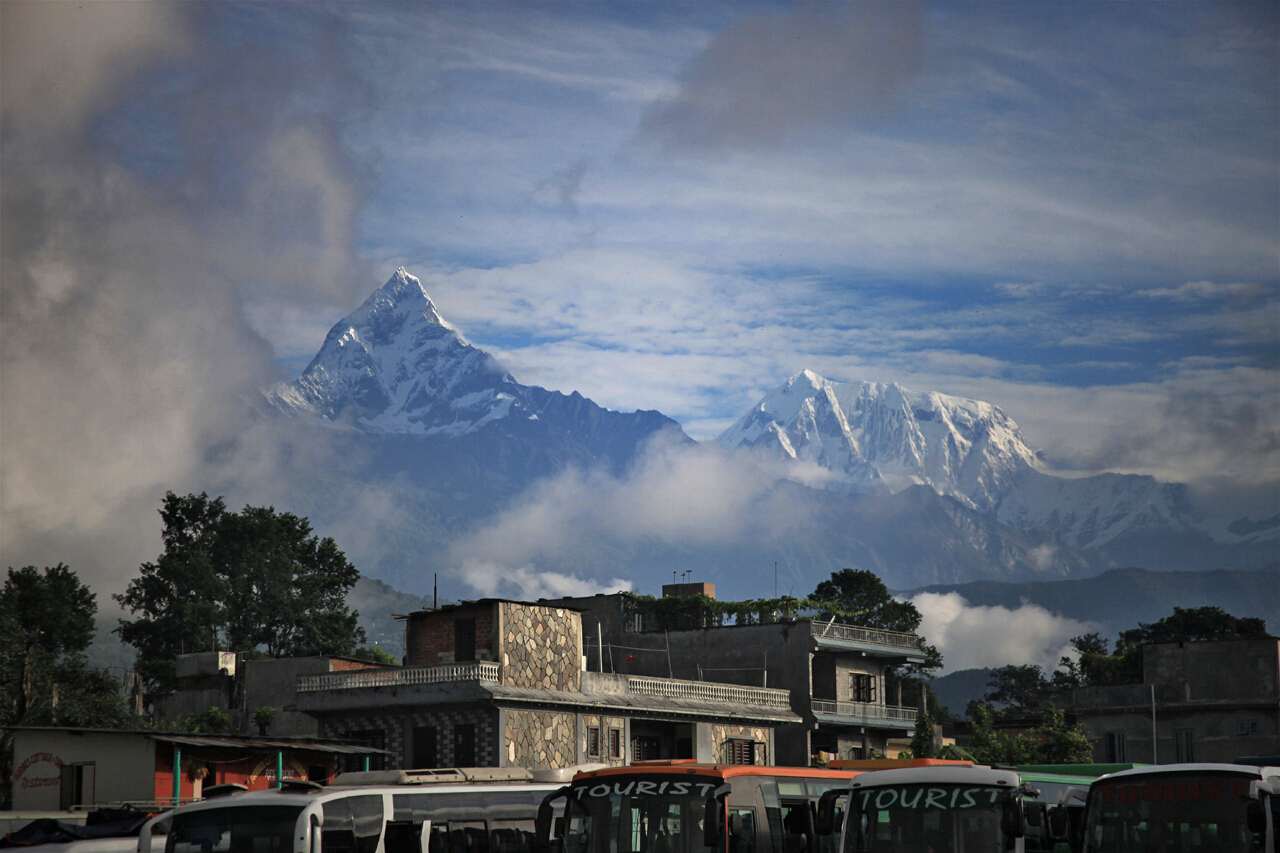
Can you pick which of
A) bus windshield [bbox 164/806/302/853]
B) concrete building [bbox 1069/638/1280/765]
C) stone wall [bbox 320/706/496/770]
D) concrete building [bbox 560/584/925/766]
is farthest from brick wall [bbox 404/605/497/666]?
concrete building [bbox 1069/638/1280/765]

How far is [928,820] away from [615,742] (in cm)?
3262

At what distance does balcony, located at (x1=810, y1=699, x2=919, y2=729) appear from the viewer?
62656 mm

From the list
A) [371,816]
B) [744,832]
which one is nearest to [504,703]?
[371,816]

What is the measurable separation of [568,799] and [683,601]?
64.5 m

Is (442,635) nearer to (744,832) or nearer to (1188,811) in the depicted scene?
(744,832)

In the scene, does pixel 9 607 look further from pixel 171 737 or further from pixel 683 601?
pixel 171 737

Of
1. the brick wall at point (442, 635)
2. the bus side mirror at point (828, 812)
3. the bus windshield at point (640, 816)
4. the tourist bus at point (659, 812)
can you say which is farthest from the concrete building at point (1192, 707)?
the bus windshield at point (640, 816)

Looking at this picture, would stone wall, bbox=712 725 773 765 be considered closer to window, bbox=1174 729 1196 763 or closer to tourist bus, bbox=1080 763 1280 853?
window, bbox=1174 729 1196 763

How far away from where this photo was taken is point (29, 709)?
63.0 m

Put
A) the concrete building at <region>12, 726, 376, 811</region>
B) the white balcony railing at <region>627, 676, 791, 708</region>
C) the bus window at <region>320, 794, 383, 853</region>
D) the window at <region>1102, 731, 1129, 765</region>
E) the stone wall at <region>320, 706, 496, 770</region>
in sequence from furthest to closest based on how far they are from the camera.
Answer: the window at <region>1102, 731, 1129, 765</region>, the white balcony railing at <region>627, 676, 791, 708</region>, the stone wall at <region>320, 706, 496, 770</region>, the concrete building at <region>12, 726, 376, 811</region>, the bus window at <region>320, 794, 383, 853</region>

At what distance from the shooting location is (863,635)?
2633 inches

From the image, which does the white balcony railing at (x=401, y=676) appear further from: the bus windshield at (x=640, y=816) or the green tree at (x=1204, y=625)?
the green tree at (x=1204, y=625)

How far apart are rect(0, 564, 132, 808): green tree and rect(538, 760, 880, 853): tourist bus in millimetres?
34443

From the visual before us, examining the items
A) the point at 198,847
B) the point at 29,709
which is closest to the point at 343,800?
the point at 198,847
